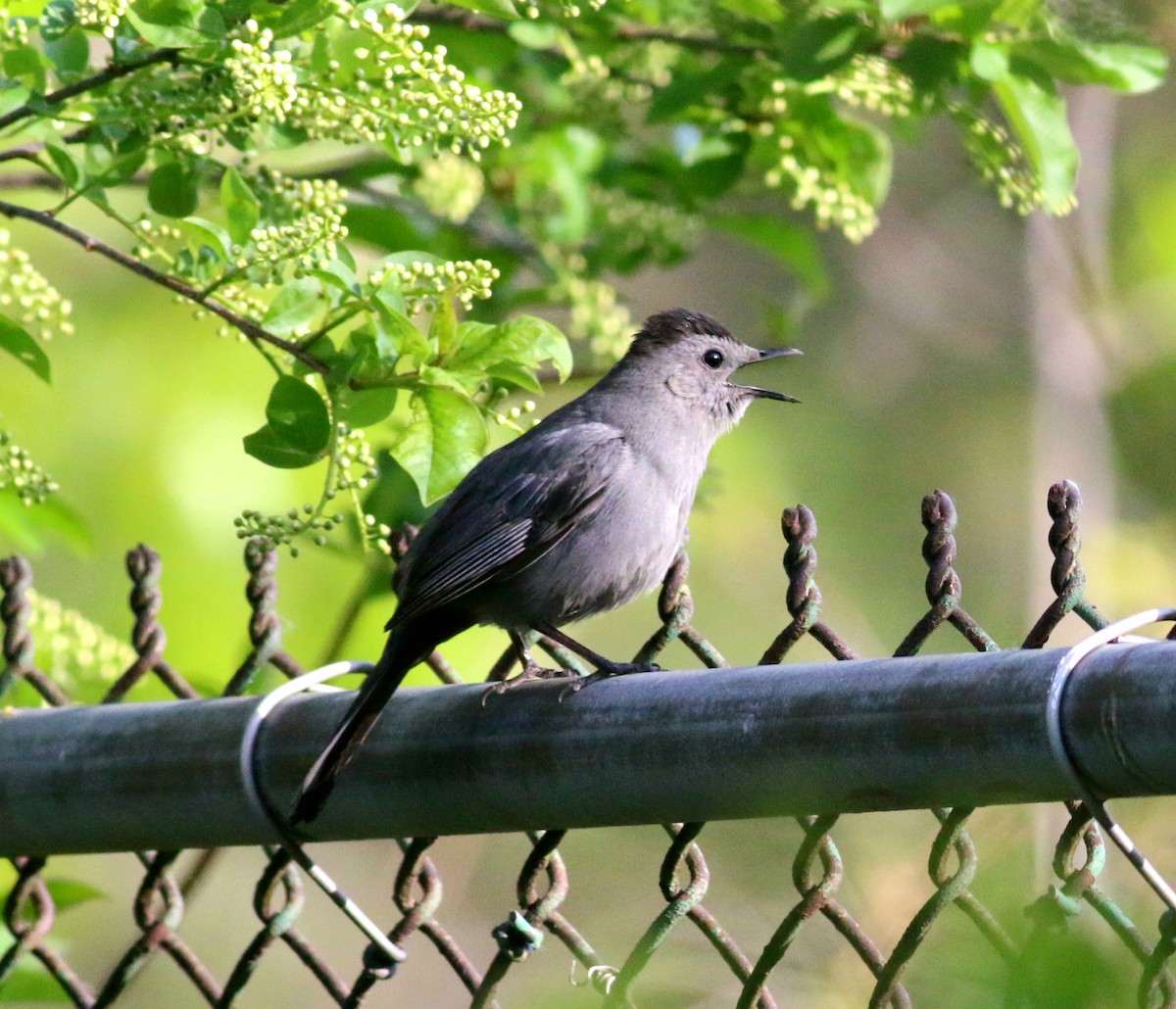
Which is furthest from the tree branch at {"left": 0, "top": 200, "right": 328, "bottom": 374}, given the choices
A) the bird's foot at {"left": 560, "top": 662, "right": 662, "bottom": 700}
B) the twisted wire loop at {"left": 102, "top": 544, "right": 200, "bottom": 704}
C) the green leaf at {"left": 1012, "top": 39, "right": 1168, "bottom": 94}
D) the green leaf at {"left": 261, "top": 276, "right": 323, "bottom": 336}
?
the green leaf at {"left": 1012, "top": 39, "right": 1168, "bottom": 94}

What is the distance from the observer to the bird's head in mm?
3938

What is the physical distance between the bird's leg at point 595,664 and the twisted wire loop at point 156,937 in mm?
808

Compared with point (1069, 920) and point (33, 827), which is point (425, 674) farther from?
point (1069, 920)

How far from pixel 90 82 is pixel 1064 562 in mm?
1750

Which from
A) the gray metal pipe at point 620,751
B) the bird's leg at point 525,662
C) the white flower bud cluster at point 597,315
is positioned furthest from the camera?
the white flower bud cluster at point 597,315

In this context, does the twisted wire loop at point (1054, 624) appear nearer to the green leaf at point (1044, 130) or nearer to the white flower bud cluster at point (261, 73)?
the white flower bud cluster at point (261, 73)

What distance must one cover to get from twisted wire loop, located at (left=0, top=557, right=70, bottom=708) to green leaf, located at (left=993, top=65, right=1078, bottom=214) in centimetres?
211

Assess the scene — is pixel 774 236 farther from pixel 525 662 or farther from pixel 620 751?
pixel 620 751

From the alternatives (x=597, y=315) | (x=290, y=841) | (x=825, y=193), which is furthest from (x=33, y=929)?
(x=825, y=193)

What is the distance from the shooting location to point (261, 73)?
2.25m

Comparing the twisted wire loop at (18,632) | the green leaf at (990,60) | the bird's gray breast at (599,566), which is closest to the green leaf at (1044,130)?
the green leaf at (990,60)

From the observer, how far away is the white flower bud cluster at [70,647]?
2998 mm

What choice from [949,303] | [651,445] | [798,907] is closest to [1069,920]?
[798,907]

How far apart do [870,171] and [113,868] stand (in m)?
5.25
